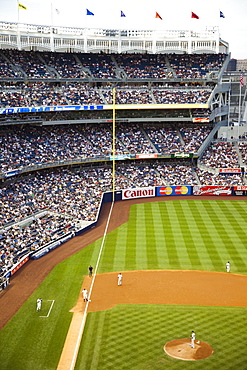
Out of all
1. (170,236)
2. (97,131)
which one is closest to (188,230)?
(170,236)

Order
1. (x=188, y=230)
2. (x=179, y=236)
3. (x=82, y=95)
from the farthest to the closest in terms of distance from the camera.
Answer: (x=82, y=95) → (x=188, y=230) → (x=179, y=236)

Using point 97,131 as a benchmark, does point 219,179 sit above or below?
below

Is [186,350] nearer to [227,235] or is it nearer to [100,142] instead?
[227,235]

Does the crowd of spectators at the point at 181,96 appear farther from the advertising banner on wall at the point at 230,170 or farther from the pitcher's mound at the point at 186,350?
the pitcher's mound at the point at 186,350

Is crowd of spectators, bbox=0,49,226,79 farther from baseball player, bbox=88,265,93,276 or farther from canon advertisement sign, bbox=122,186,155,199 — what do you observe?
baseball player, bbox=88,265,93,276

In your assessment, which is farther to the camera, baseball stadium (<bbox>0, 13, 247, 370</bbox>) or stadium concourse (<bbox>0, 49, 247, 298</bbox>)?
stadium concourse (<bbox>0, 49, 247, 298</bbox>)

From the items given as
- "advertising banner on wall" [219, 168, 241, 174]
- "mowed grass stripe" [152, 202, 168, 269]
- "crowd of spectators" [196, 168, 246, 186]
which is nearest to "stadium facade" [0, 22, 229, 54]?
"advertising banner on wall" [219, 168, 241, 174]
